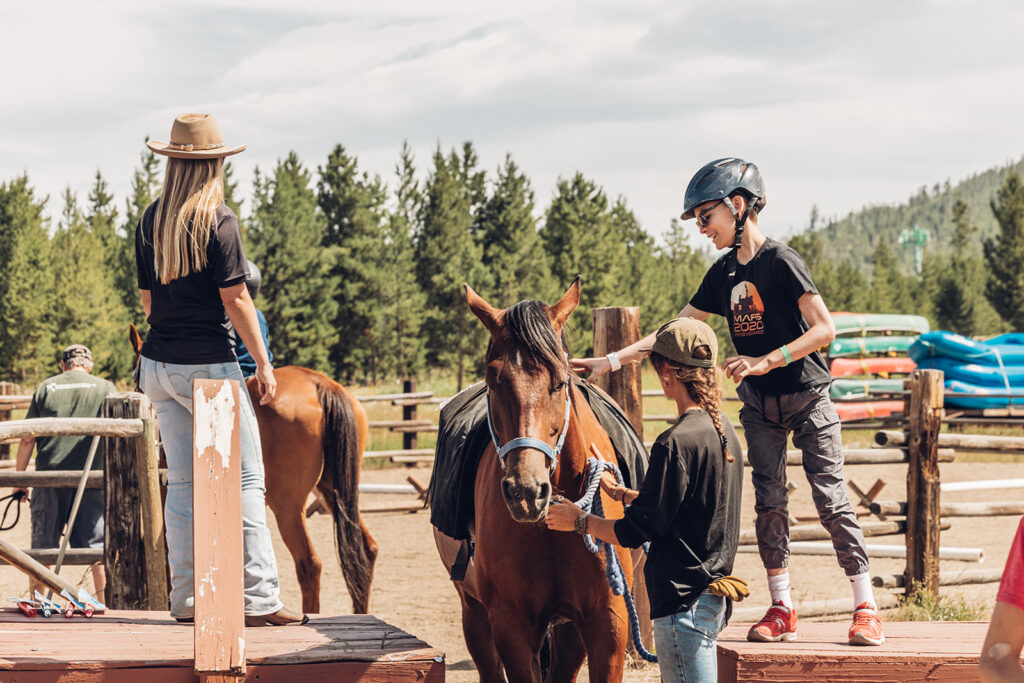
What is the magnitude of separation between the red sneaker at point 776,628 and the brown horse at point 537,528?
63 centimetres

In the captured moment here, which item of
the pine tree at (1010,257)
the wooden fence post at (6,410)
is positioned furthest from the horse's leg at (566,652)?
the pine tree at (1010,257)

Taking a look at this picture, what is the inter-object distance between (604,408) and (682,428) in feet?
4.20

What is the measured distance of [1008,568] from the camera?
5.27 ft

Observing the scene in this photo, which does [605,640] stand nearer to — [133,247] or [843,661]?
[843,661]

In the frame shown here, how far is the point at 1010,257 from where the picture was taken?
149 feet

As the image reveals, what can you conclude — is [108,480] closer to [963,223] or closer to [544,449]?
[544,449]

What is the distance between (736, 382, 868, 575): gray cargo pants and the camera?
3.88 meters

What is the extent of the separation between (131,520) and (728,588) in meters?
3.38

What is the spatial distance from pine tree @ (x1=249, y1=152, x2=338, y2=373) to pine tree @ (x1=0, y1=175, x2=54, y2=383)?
940 centimetres

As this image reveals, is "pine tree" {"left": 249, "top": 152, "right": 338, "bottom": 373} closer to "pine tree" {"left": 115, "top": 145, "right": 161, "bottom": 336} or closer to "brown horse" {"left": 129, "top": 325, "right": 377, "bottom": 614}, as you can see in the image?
"pine tree" {"left": 115, "top": 145, "right": 161, "bottom": 336}

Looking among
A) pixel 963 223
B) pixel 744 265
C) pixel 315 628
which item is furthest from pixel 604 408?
pixel 963 223

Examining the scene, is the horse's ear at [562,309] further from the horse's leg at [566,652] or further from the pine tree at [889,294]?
the pine tree at [889,294]

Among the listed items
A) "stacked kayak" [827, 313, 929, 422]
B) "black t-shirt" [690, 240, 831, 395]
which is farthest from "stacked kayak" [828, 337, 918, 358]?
"black t-shirt" [690, 240, 831, 395]

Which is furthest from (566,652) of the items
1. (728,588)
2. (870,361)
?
(870,361)
